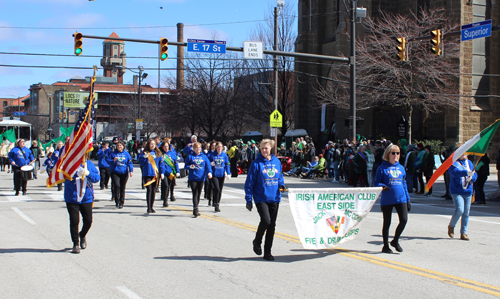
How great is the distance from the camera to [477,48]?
32188 mm

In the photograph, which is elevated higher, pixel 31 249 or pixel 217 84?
pixel 217 84

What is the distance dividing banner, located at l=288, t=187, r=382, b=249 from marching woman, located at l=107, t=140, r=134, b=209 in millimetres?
7116

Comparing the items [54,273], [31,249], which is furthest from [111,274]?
[31,249]

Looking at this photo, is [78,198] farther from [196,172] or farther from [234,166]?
[234,166]

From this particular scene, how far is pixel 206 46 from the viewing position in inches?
778

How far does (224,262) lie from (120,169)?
7.08m

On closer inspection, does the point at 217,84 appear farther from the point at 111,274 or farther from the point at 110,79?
the point at 110,79

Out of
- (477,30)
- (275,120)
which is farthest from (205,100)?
(477,30)

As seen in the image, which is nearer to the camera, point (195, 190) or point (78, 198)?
point (78, 198)

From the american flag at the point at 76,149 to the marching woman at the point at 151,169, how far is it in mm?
4327

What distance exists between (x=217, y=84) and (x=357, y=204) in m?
33.9

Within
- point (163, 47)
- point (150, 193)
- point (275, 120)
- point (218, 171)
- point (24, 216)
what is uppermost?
point (163, 47)

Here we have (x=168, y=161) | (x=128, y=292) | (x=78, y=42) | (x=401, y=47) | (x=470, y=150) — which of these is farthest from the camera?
(x=401, y=47)

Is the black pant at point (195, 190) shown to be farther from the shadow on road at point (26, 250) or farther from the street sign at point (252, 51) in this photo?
the street sign at point (252, 51)
